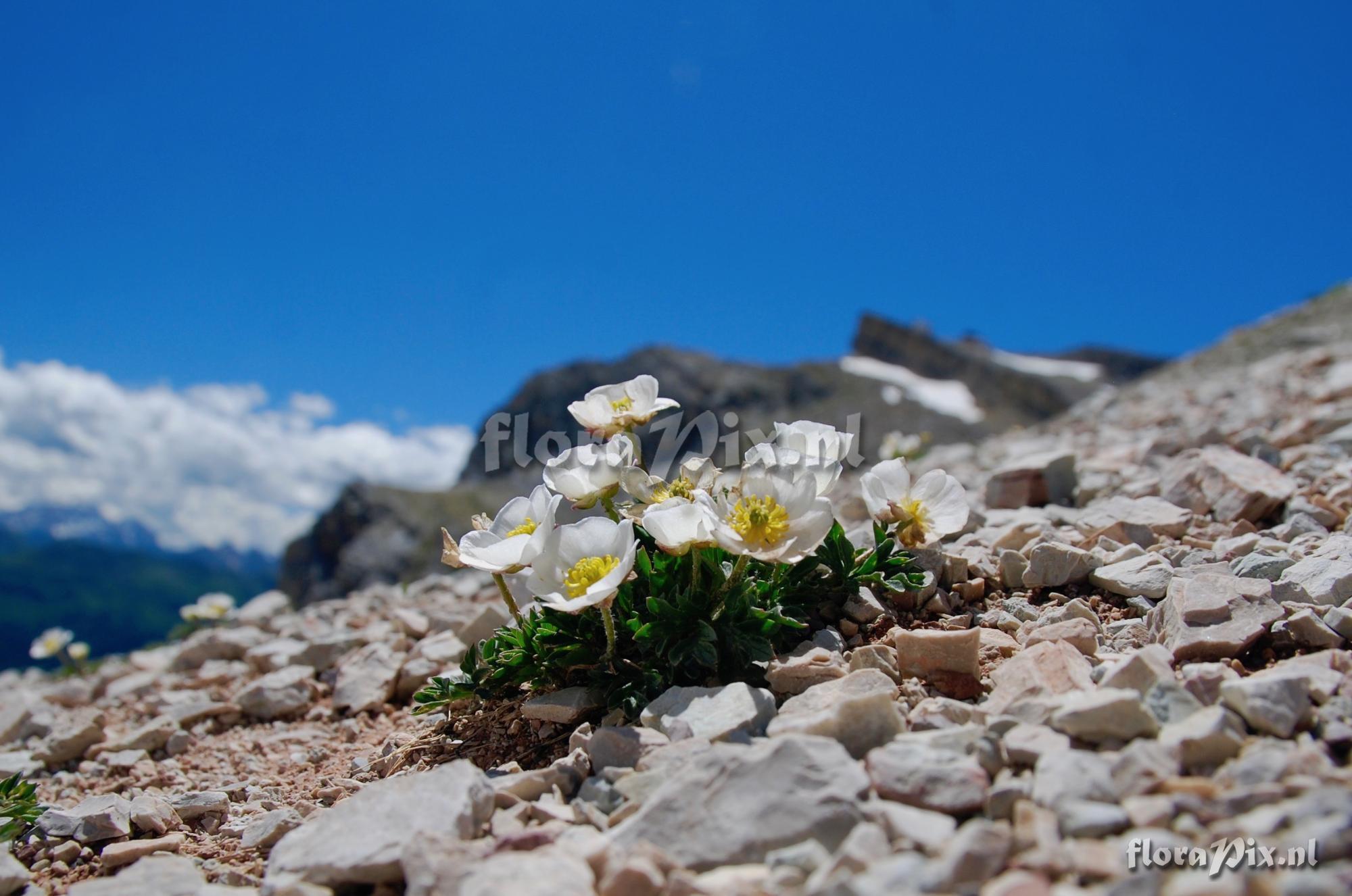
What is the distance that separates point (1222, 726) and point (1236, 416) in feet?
29.8

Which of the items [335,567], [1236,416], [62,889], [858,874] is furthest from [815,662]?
[335,567]

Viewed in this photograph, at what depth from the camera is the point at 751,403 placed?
57.4m

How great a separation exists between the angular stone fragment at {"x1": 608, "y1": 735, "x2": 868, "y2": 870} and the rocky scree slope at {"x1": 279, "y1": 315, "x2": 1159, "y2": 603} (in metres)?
2.81

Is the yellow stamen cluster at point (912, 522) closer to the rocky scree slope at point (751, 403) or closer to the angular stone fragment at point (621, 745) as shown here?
the angular stone fragment at point (621, 745)

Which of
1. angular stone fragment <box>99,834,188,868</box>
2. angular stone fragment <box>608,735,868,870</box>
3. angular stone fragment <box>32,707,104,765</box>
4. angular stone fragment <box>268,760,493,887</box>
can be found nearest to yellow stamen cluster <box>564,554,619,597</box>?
angular stone fragment <box>268,760,493,887</box>

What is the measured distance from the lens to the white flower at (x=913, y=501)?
357 centimetres

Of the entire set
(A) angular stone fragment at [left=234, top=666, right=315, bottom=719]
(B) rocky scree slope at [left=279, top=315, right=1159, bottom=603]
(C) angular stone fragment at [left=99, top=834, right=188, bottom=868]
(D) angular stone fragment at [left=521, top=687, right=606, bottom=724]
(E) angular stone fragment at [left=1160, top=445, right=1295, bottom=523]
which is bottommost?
(C) angular stone fragment at [left=99, top=834, right=188, bottom=868]

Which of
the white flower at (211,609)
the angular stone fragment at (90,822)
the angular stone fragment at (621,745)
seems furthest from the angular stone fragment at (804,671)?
the white flower at (211,609)

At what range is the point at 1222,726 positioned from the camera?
2285 mm

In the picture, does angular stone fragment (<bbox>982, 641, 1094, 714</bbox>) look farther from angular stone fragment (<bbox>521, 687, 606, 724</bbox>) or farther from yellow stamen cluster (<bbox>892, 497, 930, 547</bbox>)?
angular stone fragment (<bbox>521, 687, 606, 724</bbox>)

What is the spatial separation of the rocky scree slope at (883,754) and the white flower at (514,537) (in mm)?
662

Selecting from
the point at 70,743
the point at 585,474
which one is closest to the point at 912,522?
the point at 585,474

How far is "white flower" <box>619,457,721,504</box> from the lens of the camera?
3289 mm

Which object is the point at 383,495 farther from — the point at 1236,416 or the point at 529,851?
the point at 529,851
